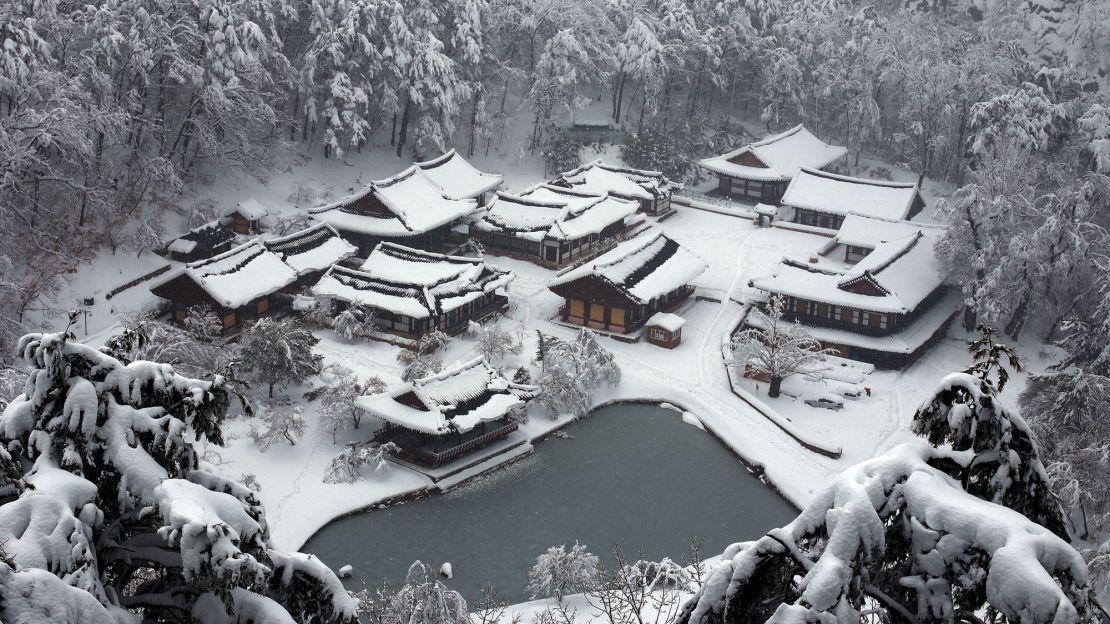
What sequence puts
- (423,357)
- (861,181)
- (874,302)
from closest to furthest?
(423,357)
(874,302)
(861,181)

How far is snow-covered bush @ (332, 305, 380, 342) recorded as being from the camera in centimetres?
4291

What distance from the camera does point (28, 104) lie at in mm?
44375

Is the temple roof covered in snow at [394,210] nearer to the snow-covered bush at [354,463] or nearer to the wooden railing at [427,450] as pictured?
the wooden railing at [427,450]

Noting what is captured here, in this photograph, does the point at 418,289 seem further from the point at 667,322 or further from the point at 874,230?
the point at 874,230

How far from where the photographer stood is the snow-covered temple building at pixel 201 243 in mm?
48625

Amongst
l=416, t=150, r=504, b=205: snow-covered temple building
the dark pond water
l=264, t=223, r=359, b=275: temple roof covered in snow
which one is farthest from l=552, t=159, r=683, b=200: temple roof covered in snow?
the dark pond water

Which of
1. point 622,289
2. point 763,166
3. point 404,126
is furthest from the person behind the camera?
point 763,166

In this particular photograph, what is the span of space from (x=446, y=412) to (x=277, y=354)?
6659 mm

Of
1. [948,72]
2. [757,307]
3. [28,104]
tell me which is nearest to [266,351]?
[28,104]

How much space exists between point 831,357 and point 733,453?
9.15m

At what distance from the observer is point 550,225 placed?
53.6 metres

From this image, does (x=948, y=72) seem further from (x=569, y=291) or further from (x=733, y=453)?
(x=733, y=453)

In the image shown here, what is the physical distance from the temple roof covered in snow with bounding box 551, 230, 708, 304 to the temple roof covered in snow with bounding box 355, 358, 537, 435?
954 centimetres

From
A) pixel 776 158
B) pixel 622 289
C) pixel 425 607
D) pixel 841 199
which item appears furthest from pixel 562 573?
pixel 776 158
